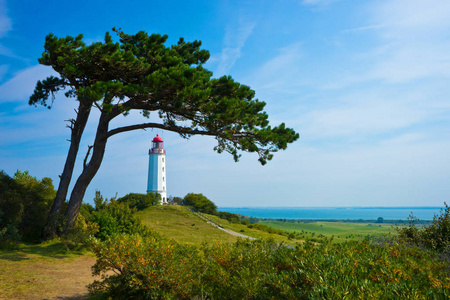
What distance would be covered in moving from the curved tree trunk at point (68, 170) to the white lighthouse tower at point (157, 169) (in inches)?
1096

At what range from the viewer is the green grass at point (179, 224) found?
21.3 metres

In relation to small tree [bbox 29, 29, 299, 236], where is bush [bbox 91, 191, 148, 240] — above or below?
below

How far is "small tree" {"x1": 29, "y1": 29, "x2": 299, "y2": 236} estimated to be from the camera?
38.2 feet

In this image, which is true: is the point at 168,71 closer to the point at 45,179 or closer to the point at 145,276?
the point at 145,276

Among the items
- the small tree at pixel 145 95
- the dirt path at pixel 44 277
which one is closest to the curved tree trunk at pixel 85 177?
the small tree at pixel 145 95

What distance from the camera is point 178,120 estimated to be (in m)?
14.2

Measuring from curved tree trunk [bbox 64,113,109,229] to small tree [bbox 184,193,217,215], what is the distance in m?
29.8

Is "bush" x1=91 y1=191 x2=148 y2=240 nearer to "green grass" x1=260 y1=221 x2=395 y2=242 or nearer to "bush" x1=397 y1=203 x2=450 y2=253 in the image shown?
"green grass" x1=260 y1=221 x2=395 y2=242

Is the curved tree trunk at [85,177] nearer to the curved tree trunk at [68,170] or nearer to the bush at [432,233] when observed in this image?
the curved tree trunk at [68,170]

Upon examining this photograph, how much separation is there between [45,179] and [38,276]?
997cm

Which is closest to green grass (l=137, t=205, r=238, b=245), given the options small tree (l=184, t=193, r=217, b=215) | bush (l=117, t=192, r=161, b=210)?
bush (l=117, t=192, r=161, b=210)

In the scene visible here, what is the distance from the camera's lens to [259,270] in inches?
224

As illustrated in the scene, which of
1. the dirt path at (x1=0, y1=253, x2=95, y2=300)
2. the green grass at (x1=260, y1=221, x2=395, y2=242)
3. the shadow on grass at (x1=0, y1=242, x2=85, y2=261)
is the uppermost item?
the shadow on grass at (x1=0, y1=242, x2=85, y2=261)

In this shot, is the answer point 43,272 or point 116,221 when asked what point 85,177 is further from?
point 43,272
